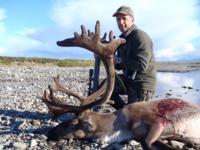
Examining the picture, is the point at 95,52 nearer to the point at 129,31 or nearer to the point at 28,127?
the point at 129,31

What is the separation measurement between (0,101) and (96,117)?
700 centimetres

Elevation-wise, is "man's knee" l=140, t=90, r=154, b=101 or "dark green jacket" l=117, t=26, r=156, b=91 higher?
"dark green jacket" l=117, t=26, r=156, b=91

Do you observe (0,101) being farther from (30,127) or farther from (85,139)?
(85,139)

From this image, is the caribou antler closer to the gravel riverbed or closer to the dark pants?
the gravel riverbed

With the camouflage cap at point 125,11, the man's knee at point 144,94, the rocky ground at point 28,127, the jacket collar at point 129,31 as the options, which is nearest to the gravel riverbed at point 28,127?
the rocky ground at point 28,127

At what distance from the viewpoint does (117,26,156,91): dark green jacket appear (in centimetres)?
1079

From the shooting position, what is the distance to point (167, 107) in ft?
31.5

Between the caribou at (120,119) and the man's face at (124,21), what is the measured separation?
159 cm

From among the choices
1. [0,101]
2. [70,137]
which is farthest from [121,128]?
[0,101]

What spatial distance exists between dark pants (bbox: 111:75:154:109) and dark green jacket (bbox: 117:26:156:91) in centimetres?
11

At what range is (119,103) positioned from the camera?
11.7 m

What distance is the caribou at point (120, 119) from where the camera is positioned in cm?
915

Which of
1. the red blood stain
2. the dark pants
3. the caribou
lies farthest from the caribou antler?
the dark pants

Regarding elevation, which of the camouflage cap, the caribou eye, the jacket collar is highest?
the camouflage cap
